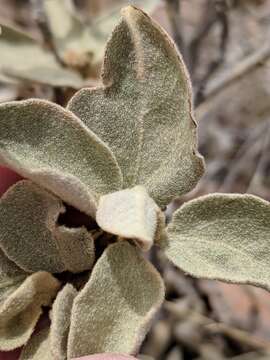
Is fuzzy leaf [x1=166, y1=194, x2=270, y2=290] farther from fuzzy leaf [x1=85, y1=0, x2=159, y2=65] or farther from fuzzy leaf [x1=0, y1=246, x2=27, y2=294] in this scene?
fuzzy leaf [x1=85, y1=0, x2=159, y2=65]

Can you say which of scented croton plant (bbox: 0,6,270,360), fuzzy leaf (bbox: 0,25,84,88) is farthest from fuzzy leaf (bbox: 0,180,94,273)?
fuzzy leaf (bbox: 0,25,84,88)

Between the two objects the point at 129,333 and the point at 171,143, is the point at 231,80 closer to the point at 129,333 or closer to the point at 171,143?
the point at 171,143

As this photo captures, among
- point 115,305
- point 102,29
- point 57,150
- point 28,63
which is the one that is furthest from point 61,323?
point 102,29

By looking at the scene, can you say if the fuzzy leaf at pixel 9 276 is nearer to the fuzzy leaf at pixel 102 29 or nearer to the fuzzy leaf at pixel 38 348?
the fuzzy leaf at pixel 38 348

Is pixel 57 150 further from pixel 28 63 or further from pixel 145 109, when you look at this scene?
pixel 28 63

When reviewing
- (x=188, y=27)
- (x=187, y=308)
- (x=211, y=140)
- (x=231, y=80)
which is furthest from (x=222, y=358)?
(x=188, y=27)

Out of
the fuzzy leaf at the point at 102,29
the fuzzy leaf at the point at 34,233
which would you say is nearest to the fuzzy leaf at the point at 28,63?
the fuzzy leaf at the point at 102,29
